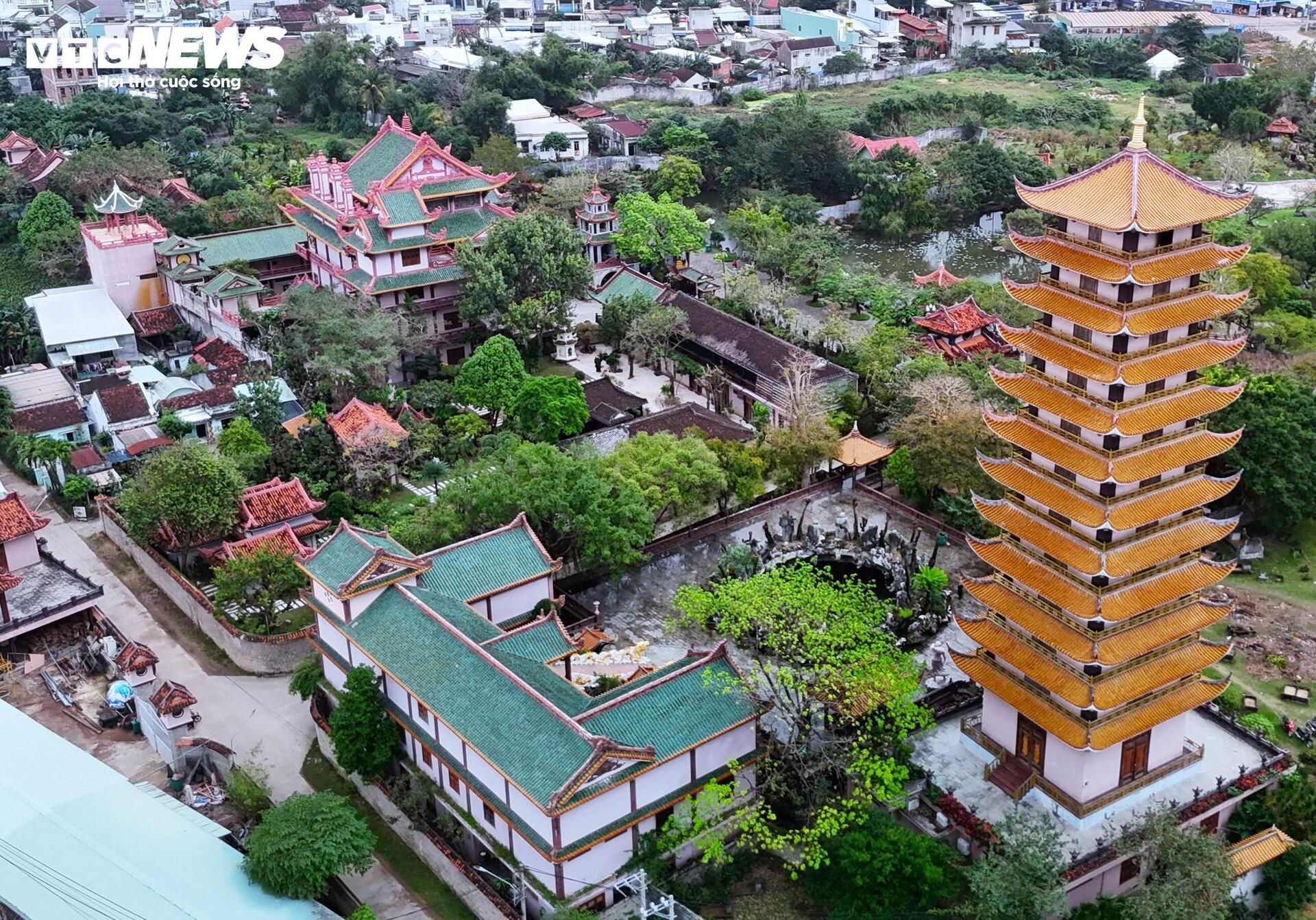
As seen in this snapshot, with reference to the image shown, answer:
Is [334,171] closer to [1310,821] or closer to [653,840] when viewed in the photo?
[653,840]

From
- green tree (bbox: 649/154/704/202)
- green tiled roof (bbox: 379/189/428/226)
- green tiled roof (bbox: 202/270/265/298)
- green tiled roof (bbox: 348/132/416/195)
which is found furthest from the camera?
green tree (bbox: 649/154/704/202)

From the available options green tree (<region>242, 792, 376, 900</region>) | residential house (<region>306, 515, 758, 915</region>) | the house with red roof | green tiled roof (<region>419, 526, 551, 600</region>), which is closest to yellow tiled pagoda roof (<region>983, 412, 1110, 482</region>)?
residential house (<region>306, 515, 758, 915</region>)

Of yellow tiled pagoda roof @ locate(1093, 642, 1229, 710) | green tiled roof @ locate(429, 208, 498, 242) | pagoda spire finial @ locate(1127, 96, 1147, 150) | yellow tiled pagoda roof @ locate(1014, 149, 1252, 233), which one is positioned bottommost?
yellow tiled pagoda roof @ locate(1093, 642, 1229, 710)

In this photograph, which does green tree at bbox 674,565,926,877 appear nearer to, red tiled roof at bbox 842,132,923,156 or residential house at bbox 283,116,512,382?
residential house at bbox 283,116,512,382

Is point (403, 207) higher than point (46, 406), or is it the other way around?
point (403, 207)

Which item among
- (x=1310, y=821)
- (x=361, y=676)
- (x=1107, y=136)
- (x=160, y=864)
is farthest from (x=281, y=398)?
(x=1107, y=136)

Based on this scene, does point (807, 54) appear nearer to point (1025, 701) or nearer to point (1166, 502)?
Answer: point (1166, 502)

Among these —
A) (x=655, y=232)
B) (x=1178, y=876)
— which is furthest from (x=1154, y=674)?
(x=655, y=232)
